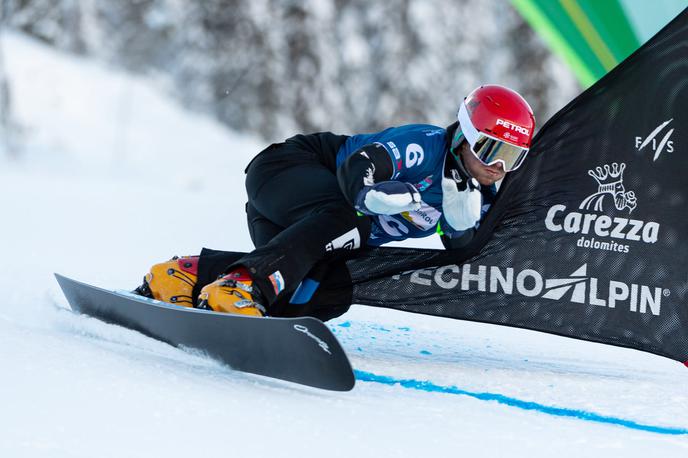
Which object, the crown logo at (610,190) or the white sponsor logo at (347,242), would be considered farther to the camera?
the crown logo at (610,190)

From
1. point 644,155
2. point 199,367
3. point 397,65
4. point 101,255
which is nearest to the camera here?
point 199,367

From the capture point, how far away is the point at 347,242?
10.9ft

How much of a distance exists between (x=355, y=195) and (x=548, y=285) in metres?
1.11

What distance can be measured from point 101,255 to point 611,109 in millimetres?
3364

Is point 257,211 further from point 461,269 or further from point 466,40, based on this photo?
point 466,40

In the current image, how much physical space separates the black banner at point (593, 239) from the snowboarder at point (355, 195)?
0.58ft

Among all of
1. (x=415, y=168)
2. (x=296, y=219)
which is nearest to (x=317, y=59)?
(x=296, y=219)

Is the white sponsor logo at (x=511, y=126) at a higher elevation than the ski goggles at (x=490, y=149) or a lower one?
higher

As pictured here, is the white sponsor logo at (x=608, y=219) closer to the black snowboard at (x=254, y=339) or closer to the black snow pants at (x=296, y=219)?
the black snow pants at (x=296, y=219)

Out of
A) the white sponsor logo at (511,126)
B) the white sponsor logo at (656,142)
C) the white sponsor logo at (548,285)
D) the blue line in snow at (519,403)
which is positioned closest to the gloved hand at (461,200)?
the white sponsor logo at (511,126)

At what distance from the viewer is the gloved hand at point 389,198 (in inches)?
114

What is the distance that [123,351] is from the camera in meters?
2.92

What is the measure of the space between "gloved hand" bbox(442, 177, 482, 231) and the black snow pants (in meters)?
0.34

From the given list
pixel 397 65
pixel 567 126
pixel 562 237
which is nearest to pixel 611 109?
pixel 567 126
